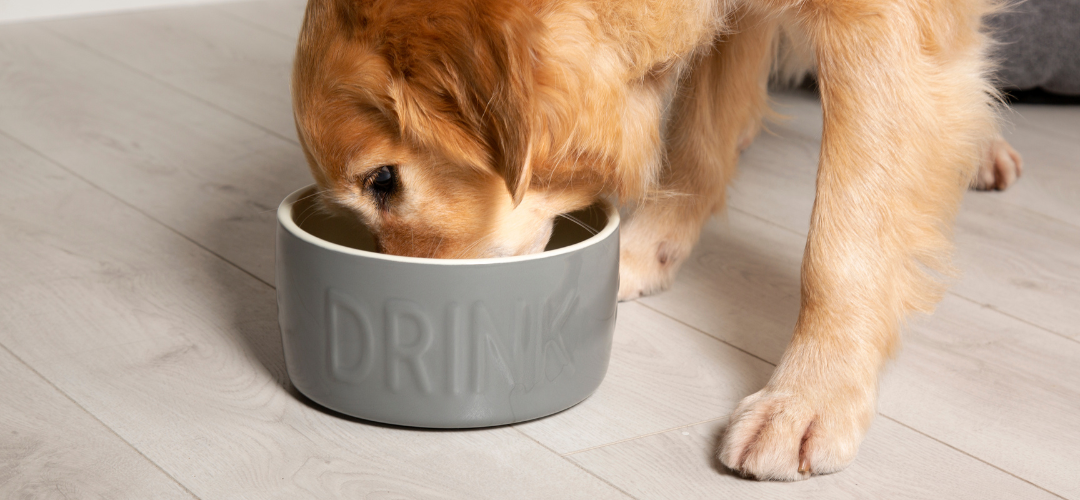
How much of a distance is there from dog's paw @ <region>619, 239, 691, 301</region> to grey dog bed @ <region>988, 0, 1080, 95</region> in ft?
4.30

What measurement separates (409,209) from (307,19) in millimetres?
255

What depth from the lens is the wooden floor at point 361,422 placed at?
1.12m

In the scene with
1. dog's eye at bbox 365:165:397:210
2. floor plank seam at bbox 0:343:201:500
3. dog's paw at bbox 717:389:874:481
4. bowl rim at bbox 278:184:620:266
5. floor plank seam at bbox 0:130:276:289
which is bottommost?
floor plank seam at bbox 0:130:276:289

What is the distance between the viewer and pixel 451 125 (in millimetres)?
1124

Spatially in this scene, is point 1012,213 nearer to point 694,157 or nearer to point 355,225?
point 694,157

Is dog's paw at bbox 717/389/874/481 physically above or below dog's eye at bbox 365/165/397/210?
below

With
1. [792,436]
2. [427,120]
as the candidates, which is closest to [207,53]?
[427,120]

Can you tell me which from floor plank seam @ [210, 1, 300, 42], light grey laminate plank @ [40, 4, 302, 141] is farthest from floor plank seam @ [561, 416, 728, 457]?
floor plank seam @ [210, 1, 300, 42]

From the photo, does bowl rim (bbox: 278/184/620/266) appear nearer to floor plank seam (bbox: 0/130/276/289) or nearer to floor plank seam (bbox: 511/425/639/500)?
floor plank seam (bbox: 511/425/639/500)

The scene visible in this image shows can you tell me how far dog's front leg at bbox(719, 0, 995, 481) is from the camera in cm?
123

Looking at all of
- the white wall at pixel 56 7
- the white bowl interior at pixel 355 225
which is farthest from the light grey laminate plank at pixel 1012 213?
the white wall at pixel 56 7

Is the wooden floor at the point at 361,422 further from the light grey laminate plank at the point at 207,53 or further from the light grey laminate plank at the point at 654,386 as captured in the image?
the light grey laminate plank at the point at 207,53

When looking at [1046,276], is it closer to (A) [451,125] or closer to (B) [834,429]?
(B) [834,429]

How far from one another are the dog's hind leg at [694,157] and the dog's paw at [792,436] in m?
0.46
